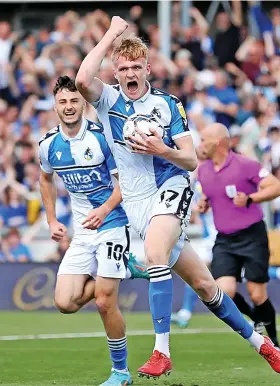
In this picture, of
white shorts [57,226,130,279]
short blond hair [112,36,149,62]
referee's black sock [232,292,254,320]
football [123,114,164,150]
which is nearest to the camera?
football [123,114,164,150]

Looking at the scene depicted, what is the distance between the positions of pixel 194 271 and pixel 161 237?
0.57 meters

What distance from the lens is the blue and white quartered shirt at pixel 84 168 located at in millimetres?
8719

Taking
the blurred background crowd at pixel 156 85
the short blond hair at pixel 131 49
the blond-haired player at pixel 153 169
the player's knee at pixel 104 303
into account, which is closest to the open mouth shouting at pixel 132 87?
the blond-haired player at pixel 153 169

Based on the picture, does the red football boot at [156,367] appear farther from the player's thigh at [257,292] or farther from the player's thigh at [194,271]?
the player's thigh at [257,292]

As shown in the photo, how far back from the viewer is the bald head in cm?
1096

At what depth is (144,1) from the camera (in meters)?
24.9

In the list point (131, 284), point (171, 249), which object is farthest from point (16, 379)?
point (131, 284)

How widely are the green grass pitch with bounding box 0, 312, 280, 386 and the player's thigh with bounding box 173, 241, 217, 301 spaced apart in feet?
2.58

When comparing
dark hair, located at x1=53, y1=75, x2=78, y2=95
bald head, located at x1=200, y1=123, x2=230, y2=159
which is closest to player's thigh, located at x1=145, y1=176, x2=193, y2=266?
dark hair, located at x1=53, y1=75, x2=78, y2=95

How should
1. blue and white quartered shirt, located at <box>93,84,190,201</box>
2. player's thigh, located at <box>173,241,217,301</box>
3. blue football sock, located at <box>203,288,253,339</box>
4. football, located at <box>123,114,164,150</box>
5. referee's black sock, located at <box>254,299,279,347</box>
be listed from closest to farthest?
football, located at <box>123,114,164,150</box>
blue and white quartered shirt, located at <box>93,84,190,201</box>
player's thigh, located at <box>173,241,217,301</box>
blue football sock, located at <box>203,288,253,339</box>
referee's black sock, located at <box>254,299,279,347</box>

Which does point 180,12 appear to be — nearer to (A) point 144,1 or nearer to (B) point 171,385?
(A) point 144,1

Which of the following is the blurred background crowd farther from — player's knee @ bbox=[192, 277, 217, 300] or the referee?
player's knee @ bbox=[192, 277, 217, 300]

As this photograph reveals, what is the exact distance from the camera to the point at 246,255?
1093cm

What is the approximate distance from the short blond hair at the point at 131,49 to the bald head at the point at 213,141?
316 cm
